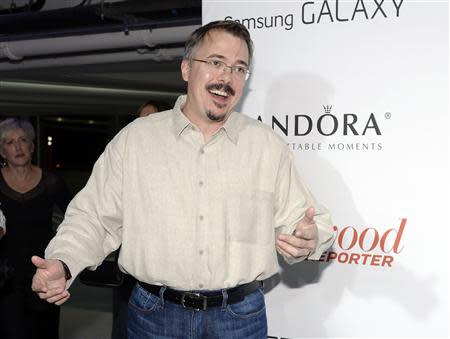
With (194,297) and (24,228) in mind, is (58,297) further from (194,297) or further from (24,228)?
(24,228)

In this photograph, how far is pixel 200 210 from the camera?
1.98 metres

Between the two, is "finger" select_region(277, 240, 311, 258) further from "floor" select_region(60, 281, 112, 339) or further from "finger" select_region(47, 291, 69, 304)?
"floor" select_region(60, 281, 112, 339)

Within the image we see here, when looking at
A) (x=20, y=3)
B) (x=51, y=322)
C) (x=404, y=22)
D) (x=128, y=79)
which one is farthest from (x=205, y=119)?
(x=128, y=79)

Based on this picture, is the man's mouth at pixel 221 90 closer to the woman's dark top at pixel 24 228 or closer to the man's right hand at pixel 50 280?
the man's right hand at pixel 50 280

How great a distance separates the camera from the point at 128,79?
842cm

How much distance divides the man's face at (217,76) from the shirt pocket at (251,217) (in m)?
0.27

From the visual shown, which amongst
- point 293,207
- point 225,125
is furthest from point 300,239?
point 225,125

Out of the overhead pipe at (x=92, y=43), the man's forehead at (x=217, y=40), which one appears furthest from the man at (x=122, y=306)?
the overhead pipe at (x=92, y=43)

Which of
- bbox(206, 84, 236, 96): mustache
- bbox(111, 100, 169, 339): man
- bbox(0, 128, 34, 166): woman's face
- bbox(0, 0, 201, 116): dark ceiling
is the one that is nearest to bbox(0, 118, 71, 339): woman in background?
bbox(0, 128, 34, 166): woman's face

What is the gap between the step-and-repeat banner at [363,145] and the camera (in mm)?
2377

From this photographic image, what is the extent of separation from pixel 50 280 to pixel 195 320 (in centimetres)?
46

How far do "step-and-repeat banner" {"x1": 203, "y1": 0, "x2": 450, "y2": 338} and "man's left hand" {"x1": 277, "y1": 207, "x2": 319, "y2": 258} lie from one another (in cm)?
66

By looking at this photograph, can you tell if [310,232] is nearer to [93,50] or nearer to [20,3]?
[93,50]

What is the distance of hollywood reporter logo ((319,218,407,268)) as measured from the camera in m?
2.44
